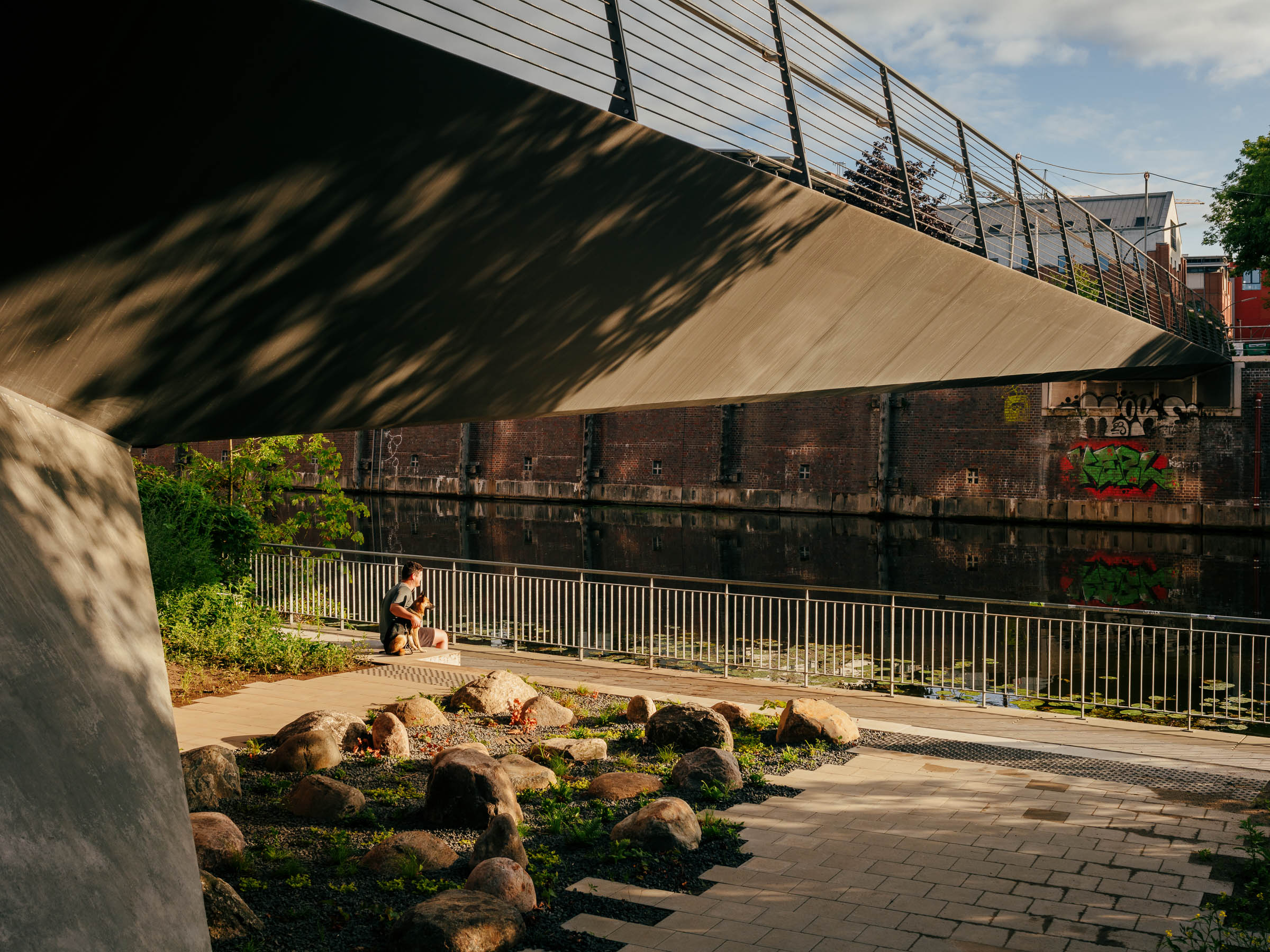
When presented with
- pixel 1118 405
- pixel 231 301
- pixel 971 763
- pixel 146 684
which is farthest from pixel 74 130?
pixel 1118 405

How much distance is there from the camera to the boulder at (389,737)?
305 inches

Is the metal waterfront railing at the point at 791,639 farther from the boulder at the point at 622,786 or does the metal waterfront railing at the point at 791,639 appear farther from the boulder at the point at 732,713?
the boulder at the point at 622,786

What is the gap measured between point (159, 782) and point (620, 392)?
3850mm

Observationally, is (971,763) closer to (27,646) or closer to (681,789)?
(681,789)

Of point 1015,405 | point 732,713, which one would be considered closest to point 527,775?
point 732,713

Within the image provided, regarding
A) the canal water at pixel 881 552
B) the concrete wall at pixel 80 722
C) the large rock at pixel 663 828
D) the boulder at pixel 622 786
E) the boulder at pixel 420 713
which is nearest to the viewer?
the concrete wall at pixel 80 722

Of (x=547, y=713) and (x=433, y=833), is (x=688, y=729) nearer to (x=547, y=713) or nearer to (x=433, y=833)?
(x=547, y=713)

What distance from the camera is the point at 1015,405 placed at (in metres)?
33.1

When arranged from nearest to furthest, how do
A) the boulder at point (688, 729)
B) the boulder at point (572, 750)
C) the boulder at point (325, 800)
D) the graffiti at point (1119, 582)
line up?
the boulder at point (325, 800) < the boulder at point (572, 750) < the boulder at point (688, 729) < the graffiti at point (1119, 582)

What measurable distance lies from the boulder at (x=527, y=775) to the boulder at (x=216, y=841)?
1.81 metres

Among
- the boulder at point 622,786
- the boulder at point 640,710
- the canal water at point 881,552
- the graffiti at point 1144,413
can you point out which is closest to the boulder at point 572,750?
the boulder at point 622,786

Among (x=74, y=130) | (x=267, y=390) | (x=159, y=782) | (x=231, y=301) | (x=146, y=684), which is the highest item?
(x=74, y=130)

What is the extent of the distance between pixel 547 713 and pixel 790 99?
519 centimetres

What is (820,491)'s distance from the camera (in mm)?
36562
